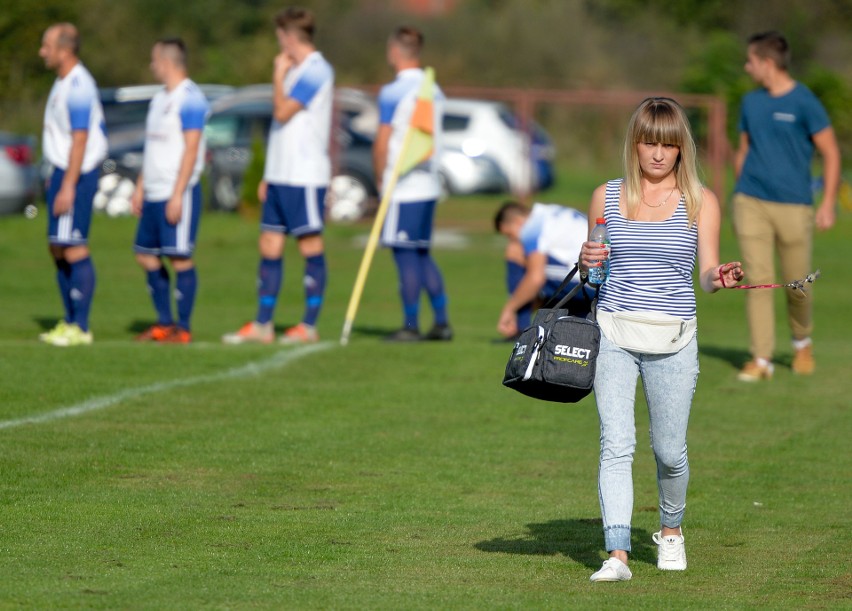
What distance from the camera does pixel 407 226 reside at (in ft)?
39.9

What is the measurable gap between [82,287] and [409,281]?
8.12ft

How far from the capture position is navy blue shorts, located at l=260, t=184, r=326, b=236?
38.9 ft

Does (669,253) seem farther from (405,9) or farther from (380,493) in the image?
(405,9)

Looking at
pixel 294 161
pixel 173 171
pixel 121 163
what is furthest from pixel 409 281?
pixel 121 163

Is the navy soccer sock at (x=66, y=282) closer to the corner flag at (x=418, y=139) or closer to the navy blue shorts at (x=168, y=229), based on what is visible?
the navy blue shorts at (x=168, y=229)

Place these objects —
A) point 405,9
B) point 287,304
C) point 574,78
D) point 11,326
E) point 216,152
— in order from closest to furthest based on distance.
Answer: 1. point 11,326
2. point 287,304
3. point 216,152
4. point 574,78
5. point 405,9

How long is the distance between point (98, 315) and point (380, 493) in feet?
25.9

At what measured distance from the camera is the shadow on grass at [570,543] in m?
6.19

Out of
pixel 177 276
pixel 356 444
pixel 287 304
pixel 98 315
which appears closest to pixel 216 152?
pixel 287 304

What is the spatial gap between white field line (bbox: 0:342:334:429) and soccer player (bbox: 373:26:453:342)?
0.78m

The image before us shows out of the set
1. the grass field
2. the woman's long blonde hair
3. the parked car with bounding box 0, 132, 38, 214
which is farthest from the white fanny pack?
the parked car with bounding box 0, 132, 38, 214

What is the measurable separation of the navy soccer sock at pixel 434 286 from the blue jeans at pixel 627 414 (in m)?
6.49

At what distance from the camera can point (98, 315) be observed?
14570 millimetres

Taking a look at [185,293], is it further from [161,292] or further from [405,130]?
[405,130]
